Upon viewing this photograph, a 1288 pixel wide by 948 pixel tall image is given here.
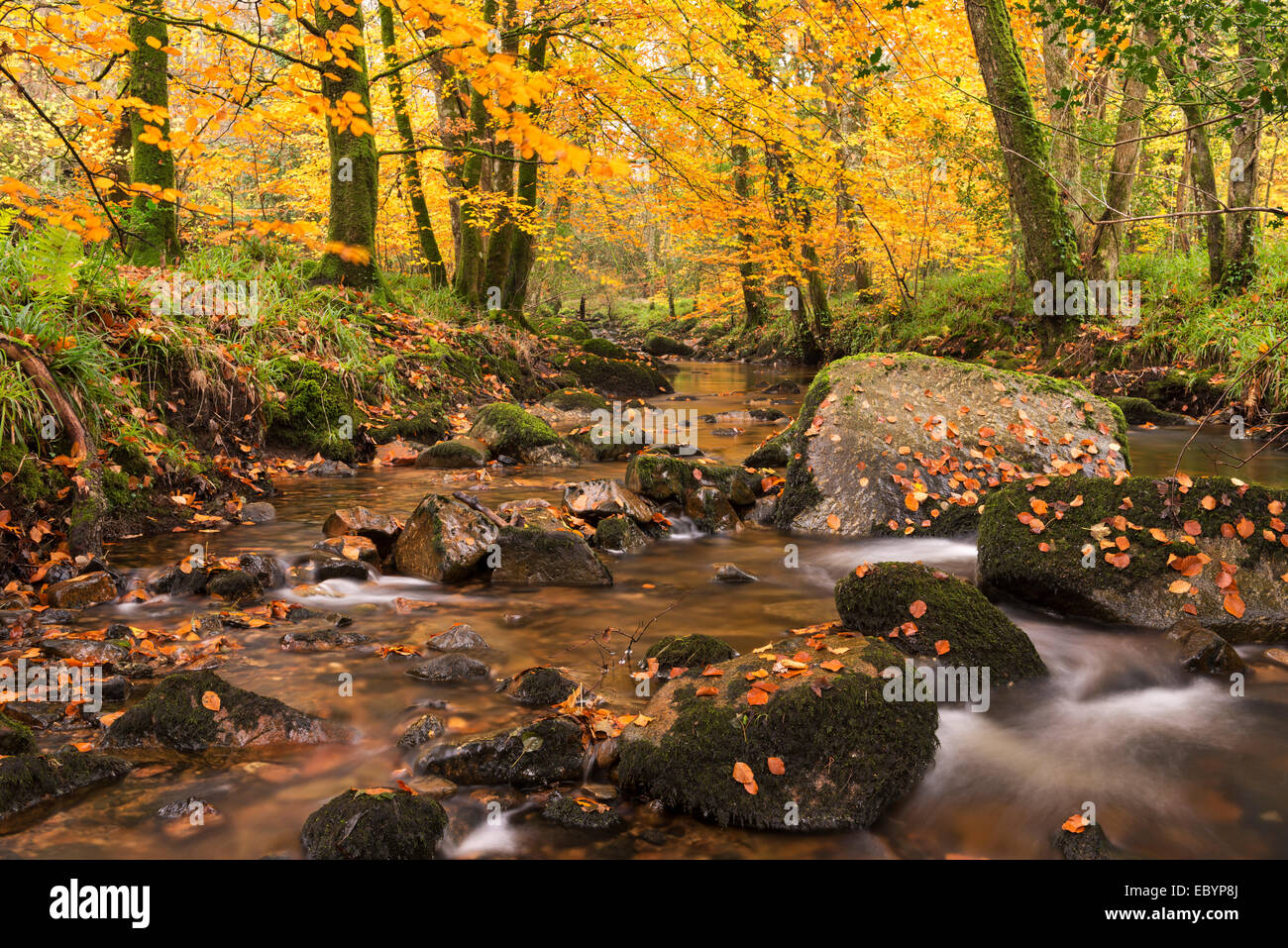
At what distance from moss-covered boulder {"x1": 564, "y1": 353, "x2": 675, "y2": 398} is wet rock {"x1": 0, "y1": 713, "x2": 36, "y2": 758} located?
13482mm

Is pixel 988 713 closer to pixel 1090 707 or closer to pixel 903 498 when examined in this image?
pixel 1090 707

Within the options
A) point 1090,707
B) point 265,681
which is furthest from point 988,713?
point 265,681

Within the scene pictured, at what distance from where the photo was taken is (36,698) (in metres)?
3.43

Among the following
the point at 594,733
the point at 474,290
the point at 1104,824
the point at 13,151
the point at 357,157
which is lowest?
the point at 1104,824

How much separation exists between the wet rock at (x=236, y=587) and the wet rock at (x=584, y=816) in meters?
2.91

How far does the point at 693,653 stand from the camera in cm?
390

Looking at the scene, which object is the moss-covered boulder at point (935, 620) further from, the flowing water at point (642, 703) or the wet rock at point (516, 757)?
the wet rock at point (516, 757)

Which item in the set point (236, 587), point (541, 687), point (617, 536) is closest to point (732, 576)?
point (617, 536)

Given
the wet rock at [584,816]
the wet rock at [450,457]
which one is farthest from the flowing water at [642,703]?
the wet rock at [450,457]

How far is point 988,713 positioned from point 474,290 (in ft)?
45.6

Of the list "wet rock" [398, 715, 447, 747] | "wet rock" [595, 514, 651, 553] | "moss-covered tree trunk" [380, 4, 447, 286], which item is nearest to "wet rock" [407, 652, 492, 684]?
"wet rock" [398, 715, 447, 747]

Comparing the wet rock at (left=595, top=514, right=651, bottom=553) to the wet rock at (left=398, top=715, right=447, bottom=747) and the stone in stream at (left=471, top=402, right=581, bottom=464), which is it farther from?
the stone in stream at (left=471, top=402, right=581, bottom=464)

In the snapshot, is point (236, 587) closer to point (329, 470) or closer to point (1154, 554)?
point (329, 470)

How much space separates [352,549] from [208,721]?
248 centimetres
